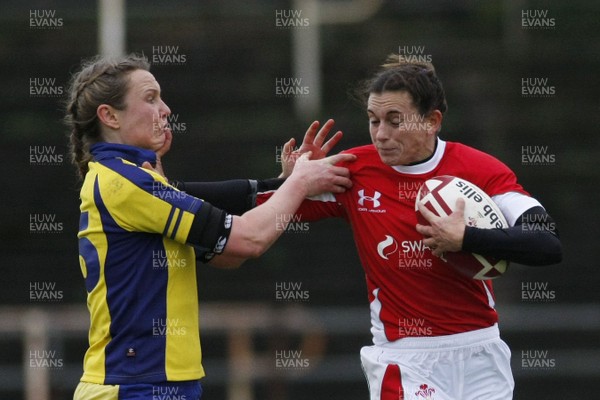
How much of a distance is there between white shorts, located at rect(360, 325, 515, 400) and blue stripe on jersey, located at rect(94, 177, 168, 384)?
2.95 feet

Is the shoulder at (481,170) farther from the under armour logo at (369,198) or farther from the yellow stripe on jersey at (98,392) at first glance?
the yellow stripe on jersey at (98,392)

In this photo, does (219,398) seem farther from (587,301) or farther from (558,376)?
(587,301)

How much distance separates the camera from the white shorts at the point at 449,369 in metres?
3.78

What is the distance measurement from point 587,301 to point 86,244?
7710 millimetres

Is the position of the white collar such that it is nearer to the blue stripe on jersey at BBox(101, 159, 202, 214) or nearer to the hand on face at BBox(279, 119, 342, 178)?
the hand on face at BBox(279, 119, 342, 178)

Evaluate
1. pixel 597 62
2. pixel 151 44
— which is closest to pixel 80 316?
pixel 151 44

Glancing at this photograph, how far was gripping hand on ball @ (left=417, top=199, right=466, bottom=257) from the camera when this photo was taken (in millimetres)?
3617

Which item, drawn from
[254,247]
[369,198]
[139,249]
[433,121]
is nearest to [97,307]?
[139,249]

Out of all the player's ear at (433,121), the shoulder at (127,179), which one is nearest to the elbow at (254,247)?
the shoulder at (127,179)

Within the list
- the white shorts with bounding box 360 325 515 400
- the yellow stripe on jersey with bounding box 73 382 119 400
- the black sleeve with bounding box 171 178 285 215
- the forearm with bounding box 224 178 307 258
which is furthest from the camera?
the black sleeve with bounding box 171 178 285 215

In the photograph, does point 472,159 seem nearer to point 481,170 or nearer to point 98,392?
point 481,170

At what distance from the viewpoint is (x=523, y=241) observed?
11.9ft

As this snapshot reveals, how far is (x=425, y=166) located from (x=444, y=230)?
40cm

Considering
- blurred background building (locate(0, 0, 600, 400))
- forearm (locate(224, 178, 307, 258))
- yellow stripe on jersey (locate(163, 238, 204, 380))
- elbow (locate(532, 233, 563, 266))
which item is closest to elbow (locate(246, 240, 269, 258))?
forearm (locate(224, 178, 307, 258))
